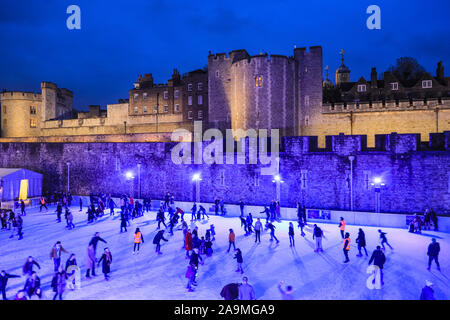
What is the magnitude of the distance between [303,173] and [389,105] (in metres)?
13.9

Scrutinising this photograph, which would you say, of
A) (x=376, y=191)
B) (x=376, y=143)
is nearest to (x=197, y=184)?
(x=376, y=191)

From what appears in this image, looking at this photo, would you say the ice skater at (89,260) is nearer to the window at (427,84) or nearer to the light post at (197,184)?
the light post at (197,184)

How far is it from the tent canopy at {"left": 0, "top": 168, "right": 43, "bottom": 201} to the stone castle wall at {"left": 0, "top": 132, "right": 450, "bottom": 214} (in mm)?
1479

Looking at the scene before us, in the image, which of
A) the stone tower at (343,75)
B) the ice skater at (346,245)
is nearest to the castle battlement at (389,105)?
the ice skater at (346,245)

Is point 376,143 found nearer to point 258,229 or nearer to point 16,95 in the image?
point 258,229

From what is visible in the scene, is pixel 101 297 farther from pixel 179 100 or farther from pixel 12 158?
pixel 179 100

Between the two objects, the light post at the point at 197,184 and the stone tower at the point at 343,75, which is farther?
the stone tower at the point at 343,75

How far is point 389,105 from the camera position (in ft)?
84.7

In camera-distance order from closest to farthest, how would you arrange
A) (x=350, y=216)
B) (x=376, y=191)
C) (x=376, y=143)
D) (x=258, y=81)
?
(x=350, y=216) → (x=376, y=191) → (x=376, y=143) → (x=258, y=81)

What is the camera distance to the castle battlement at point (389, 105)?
24.7 meters

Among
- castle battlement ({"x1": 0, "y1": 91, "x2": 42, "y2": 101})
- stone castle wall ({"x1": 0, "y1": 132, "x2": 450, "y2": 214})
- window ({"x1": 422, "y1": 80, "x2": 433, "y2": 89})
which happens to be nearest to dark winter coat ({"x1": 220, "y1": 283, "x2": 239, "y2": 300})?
stone castle wall ({"x1": 0, "y1": 132, "x2": 450, "y2": 214})

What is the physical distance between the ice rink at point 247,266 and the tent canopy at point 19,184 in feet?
28.5

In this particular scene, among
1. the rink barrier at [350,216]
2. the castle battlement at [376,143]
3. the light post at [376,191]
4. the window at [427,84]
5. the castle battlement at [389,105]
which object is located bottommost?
the rink barrier at [350,216]

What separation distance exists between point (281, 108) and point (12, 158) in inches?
1000
